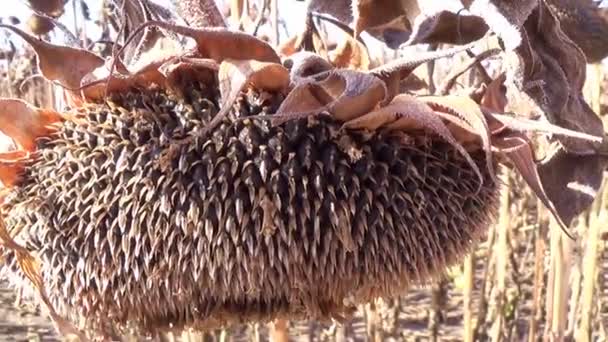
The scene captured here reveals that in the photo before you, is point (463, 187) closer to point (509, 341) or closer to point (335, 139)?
point (335, 139)

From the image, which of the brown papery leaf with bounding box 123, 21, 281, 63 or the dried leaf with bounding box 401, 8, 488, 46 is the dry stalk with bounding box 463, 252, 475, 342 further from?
the brown papery leaf with bounding box 123, 21, 281, 63

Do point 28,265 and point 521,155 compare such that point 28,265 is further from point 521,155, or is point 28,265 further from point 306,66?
point 521,155

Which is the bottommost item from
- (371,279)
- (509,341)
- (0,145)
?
(509,341)

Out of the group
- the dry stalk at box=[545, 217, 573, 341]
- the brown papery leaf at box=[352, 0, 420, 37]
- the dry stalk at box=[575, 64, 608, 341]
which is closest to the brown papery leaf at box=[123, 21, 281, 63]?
the brown papery leaf at box=[352, 0, 420, 37]

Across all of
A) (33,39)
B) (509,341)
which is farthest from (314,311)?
(509,341)

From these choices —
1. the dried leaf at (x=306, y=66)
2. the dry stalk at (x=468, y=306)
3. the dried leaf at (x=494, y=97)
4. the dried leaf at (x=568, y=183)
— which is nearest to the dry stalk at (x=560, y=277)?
the dry stalk at (x=468, y=306)
